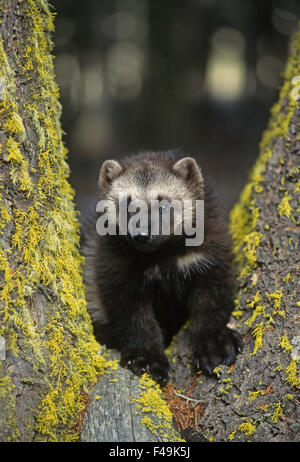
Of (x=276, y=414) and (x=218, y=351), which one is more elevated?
(x=218, y=351)

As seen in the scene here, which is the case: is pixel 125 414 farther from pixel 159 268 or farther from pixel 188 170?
pixel 188 170

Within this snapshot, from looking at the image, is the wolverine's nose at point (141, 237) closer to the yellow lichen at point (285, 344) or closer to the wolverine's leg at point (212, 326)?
the wolverine's leg at point (212, 326)

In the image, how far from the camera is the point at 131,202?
4.29 metres

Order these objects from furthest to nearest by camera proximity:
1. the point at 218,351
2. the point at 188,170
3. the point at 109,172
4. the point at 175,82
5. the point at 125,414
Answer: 1. the point at 175,82
2. the point at 109,172
3. the point at 188,170
4. the point at 218,351
5. the point at 125,414

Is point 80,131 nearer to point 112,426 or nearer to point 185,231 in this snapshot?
point 185,231

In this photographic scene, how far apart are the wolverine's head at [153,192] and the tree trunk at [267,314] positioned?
59 centimetres

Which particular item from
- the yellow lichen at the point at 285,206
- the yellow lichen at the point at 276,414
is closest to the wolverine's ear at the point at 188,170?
the yellow lichen at the point at 285,206

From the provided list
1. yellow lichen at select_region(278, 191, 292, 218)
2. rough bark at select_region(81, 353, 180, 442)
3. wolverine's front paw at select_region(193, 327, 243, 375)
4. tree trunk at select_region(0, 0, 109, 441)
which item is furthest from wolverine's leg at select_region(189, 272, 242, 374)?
tree trunk at select_region(0, 0, 109, 441)

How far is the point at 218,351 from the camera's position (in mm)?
3832

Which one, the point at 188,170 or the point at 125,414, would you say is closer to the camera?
the point at 125,414

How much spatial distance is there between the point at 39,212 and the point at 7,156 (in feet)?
1.37

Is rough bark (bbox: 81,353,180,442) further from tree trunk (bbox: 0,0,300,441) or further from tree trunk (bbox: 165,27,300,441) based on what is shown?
tree trunk (bbox: 165,27,300,441)

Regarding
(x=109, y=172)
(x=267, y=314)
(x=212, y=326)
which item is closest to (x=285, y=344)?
(x=267, y=314)

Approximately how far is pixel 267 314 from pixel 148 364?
110 cm
